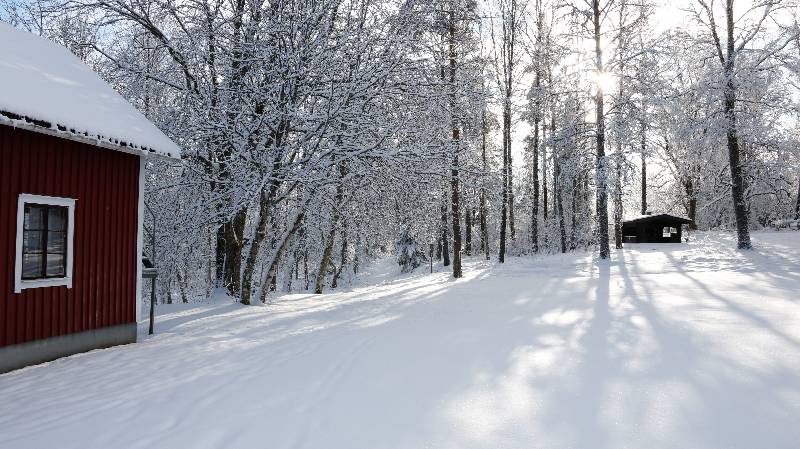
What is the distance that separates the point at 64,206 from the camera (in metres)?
7.28

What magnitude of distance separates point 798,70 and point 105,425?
23.2 metres

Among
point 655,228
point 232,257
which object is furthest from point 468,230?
point 232,257

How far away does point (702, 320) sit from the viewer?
A: 817 centimetres

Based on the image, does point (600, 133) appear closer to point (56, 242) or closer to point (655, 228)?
point (655, 228)

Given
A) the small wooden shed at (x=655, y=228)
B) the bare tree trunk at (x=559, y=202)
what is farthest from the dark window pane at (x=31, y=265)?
the small wooden shed at (x=655, y=228)

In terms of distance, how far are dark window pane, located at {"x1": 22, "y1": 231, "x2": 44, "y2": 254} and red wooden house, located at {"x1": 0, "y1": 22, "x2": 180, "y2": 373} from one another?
0.04 ft

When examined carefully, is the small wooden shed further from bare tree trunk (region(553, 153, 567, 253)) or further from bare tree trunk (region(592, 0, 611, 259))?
bare tree trunk (region(592, 0, 611, 259))

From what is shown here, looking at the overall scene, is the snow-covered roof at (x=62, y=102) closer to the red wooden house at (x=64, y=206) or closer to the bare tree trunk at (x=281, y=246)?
the red wooden house at (x=64, y=206)

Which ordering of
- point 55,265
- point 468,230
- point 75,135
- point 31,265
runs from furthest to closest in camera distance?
1. point 468,230
2. point 55,265
3. point 31,265
4. point 75,135

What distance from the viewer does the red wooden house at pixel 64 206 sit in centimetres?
649

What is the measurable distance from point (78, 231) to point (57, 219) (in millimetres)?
333

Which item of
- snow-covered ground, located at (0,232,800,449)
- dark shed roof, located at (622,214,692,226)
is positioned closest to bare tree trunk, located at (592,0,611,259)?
snow-covered ground, located at (0,232,800,449)

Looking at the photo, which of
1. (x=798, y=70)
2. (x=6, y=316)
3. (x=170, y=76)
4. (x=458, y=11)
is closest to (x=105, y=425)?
(x=6, y=316)

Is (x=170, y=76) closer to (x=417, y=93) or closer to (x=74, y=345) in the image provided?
(x=417, y=93)
